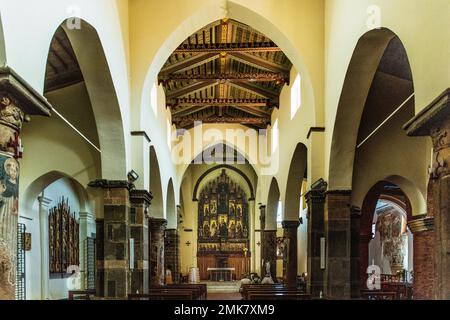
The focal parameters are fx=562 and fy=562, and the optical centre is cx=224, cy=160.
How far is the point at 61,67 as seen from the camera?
12.9 meters

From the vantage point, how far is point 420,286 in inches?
540

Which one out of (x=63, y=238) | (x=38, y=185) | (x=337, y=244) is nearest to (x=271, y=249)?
(x=63, y=238)

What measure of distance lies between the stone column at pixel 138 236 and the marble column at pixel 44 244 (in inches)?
182

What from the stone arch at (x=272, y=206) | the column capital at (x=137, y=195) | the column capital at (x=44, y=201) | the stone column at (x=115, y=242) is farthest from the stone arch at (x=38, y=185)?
the stone arch at (x=272, y=206)

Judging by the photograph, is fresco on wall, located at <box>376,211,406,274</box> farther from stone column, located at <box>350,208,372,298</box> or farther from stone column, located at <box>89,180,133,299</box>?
stone column, located at <box>89,180,133,299</box>

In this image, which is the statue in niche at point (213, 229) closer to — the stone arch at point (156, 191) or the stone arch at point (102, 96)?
the stone arch at point (156, 191)

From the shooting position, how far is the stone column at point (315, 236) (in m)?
12.4

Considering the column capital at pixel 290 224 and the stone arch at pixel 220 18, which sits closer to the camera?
the stone arch at pixel 220 18

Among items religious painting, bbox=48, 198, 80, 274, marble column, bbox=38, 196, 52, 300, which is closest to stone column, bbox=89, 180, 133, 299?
marble column, bbox=38, 196, 52, 300

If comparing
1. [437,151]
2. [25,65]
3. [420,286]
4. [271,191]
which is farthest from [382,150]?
[271,191]

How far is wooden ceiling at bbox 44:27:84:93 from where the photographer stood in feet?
39.1

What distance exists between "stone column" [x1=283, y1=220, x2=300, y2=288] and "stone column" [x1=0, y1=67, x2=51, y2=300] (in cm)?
1425

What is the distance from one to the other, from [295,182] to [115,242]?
8.13m

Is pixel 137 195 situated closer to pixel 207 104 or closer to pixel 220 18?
pixel 220 18
